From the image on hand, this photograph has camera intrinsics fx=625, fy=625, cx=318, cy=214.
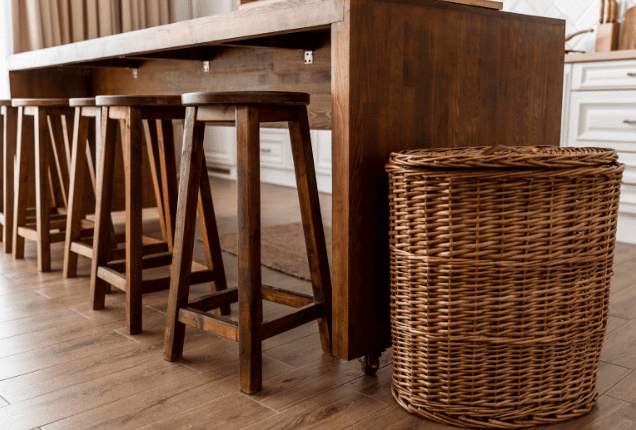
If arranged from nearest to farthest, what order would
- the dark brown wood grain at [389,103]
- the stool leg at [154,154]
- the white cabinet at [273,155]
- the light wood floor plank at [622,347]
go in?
1. the dark brown wood grain at [389,103]
2. the light wood floor plank at [622,347]
3. the stool leg at [154,154]
4. the white cabinet at [273,155]

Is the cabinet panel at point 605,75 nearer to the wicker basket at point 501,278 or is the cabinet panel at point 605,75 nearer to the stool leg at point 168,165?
the wicker basket at point 501,278

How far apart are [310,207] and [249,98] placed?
31 cm

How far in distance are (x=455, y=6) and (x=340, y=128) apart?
1.45 ft

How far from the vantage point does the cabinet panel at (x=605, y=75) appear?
2.90 m

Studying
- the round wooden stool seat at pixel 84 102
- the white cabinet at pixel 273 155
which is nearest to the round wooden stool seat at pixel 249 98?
the round wooden stool seat at pixel 84 102

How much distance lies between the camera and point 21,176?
2611 mm

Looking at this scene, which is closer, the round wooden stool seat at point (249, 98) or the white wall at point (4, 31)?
the round wooden stool seat at point (249, 98)

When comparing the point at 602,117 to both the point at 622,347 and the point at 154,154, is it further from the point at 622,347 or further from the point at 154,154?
the point at 154,154

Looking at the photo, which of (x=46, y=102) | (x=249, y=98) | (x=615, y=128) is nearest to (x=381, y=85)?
(x=249, y=98)

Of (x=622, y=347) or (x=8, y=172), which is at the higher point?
(x=8, y=172)

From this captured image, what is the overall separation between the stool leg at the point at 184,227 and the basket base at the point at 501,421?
0.61 m

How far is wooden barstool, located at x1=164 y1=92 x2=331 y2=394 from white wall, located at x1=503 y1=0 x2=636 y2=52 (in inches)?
104

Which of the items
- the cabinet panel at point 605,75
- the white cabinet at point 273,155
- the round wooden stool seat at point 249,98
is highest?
the cabinet panel at point 605,75

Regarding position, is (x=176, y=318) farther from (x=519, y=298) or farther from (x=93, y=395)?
(x=519, y=298)
